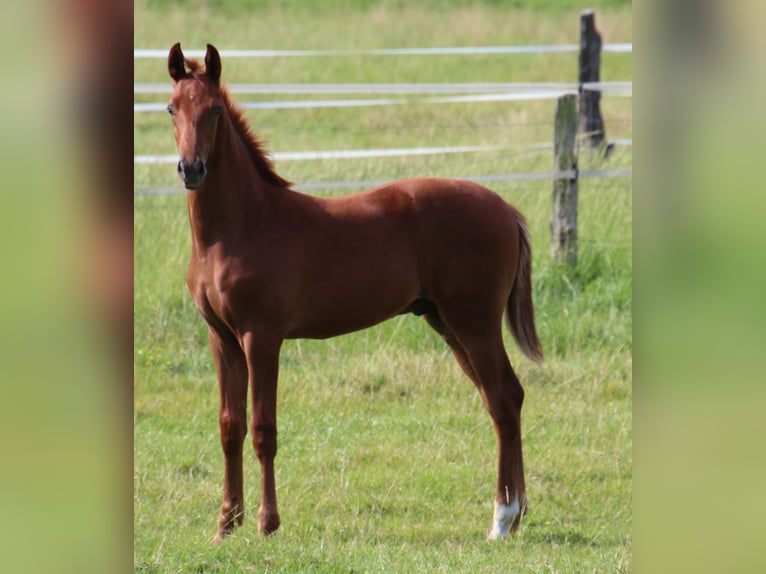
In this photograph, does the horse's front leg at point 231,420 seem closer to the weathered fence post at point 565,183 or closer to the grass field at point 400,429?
the grass field at point 400,429

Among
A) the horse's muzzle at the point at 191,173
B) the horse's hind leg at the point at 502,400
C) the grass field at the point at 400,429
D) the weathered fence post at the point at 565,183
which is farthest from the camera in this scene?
the weathered fence post at the point at 565,183

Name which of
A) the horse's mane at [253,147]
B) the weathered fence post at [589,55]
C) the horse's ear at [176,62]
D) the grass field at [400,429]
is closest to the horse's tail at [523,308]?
the grass field at [400,429]

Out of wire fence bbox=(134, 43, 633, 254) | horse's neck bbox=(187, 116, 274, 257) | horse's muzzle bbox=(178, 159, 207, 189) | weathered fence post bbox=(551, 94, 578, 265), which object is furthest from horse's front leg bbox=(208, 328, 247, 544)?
weathered fence post bbox=(551, 94, 578, 265)

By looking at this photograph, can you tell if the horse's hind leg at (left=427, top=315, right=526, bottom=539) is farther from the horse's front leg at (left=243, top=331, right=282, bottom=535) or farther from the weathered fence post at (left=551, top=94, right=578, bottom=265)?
the weathered fence post at (left=551, top=94, right=578, bottom=265)

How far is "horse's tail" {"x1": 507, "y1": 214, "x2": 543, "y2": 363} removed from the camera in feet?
16.8

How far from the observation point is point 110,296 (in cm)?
94

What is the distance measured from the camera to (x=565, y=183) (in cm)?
848

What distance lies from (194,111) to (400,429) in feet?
8.81

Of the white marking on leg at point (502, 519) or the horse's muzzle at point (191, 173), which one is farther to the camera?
the white marking on leg at point (502, 519)

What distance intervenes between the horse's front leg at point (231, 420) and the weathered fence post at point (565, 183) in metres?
4.24

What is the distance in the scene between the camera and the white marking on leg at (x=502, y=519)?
4.68 metres

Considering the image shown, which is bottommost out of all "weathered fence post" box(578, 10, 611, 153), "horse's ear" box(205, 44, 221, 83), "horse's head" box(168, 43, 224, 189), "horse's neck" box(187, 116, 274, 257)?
"horse's neck" box(187, 116, 274, 257)

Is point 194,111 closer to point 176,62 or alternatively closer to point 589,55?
point 176,62

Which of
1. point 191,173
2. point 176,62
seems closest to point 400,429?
point 191,173
